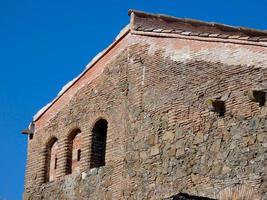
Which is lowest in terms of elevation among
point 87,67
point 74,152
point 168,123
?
point 168,123

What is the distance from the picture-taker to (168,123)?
50.5ft

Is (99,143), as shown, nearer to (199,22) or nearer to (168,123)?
(168,123)

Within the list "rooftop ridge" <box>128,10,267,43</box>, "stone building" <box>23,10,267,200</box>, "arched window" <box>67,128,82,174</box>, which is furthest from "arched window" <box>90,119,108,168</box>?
"rooftop ridge" <box>128,10,267,43</box>

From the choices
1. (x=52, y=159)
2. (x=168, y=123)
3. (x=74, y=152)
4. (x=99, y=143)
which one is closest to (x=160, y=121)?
(x=168, y=123)

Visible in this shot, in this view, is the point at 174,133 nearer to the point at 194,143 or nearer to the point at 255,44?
the point at 194,143

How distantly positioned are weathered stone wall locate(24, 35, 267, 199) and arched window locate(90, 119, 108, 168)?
0.39ft

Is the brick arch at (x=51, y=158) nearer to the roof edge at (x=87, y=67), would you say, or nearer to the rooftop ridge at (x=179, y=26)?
the roof edge at (x=87, y=67)

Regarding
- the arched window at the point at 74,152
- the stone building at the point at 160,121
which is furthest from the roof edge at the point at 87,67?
the arched window at the point at 74,152

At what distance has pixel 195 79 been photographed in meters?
15.0

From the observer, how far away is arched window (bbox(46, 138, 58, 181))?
712 inches

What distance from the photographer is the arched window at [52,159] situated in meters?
18.1

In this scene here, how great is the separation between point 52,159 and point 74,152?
2.74ft

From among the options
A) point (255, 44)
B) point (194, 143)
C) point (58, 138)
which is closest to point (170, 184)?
point (194, 143)

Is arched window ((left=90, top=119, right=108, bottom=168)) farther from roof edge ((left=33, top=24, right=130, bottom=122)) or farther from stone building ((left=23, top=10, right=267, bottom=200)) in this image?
roof edge ((left=33, top=24, right=130, bottom=122))
